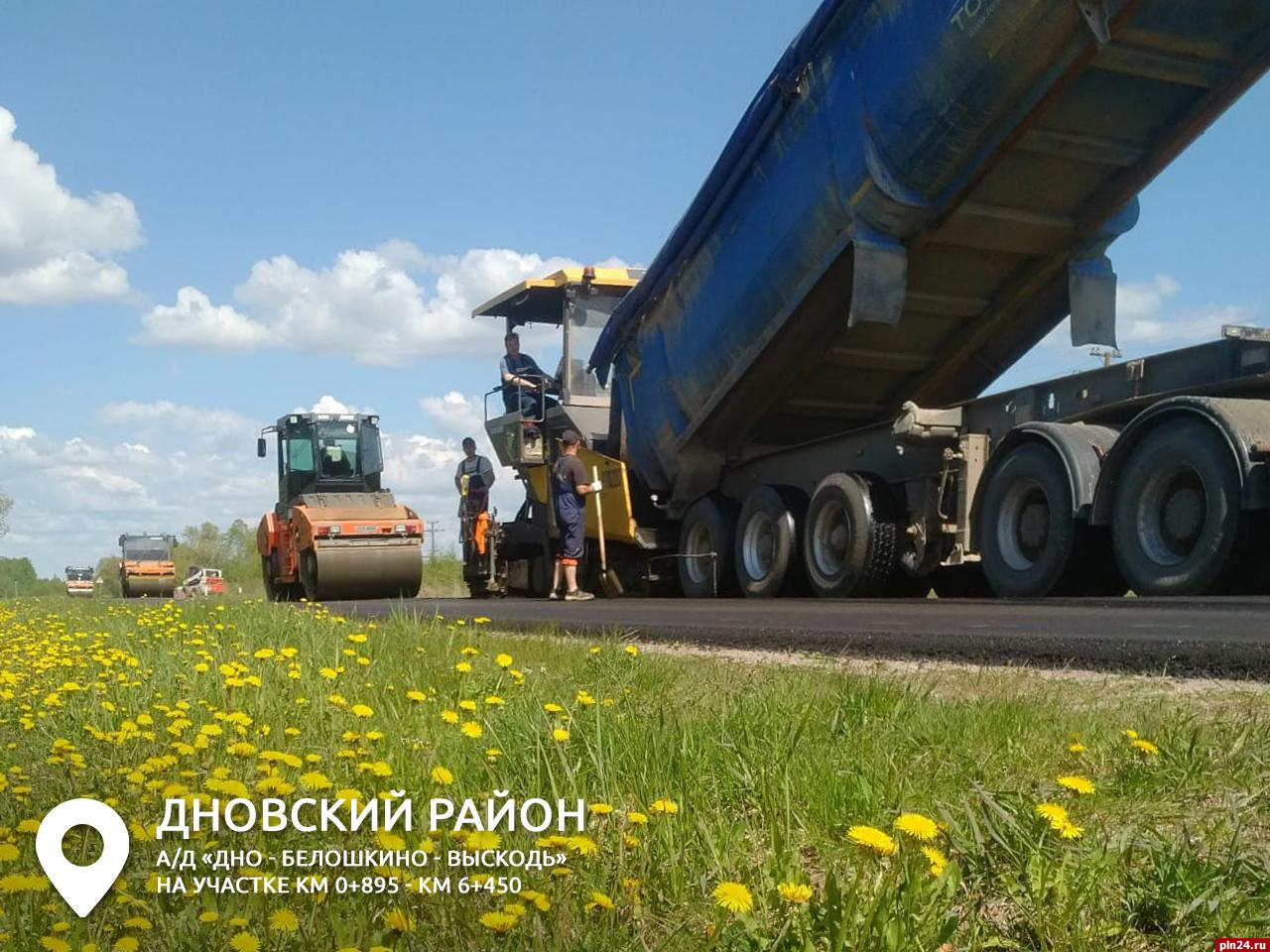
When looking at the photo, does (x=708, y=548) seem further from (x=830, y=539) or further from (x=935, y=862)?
(x=935, y=862)

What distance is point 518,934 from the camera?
1.89 meters

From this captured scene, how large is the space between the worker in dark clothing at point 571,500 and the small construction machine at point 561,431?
0.41 metres

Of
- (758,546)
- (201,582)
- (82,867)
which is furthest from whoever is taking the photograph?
(201,582)

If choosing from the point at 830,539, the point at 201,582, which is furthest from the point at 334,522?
the point at 201,582

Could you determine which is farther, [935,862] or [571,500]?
[571,500]

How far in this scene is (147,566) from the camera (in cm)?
4488

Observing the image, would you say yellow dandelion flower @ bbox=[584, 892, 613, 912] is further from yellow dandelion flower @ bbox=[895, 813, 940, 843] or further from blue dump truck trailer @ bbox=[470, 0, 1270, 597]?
blue dump truck trailer @ bbox=[470, 0, 1270, 597]

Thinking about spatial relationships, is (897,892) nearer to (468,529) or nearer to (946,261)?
(946,261)

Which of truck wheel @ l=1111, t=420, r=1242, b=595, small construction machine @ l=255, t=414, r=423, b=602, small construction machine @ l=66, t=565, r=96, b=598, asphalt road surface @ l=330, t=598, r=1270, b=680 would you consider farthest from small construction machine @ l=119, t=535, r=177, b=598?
truck wheel @ l=1111, t=420, r=1242, b=595

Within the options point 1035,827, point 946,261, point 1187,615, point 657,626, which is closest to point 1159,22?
point 946,261

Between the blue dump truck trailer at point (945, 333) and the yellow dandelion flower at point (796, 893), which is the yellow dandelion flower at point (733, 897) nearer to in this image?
the yellow dandelion flower at point (796, 893)

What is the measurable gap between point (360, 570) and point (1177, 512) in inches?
510

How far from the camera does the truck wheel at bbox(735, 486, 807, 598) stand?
10688mm

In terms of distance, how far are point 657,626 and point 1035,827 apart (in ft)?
17.5
